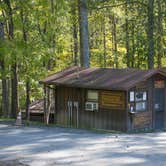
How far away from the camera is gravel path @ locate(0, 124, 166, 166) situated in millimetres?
12086

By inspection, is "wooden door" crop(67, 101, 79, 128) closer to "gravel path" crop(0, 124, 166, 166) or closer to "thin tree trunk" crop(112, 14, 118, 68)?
"gravel path" crop(0, 124, 166, 166)

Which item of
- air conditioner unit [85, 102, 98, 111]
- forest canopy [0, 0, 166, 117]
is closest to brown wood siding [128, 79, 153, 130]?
air conditioner unit [85, 102, 98, 111]

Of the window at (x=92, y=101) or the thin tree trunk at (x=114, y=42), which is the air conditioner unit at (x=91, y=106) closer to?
the window at (x=92, y=101)

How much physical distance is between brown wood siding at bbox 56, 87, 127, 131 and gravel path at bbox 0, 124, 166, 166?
2536 mm

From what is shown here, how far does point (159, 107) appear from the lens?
72.7ft

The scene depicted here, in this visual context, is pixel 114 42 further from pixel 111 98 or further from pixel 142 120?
pixel 111 98

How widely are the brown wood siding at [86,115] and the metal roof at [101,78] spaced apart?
1.59 feet

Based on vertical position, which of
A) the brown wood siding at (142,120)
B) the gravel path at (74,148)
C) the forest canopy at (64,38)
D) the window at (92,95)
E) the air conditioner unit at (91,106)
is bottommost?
the gravel path at (74,148)

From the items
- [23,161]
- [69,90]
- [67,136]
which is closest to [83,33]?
[69,90]

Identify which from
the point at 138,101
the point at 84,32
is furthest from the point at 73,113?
the point at 84,32

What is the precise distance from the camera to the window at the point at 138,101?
20.3 metres

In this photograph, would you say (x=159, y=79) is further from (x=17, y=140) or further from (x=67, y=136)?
(x=17, y=140)

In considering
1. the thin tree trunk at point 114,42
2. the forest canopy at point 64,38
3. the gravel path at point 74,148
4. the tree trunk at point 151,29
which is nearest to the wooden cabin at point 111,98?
the forest canopy at point 64,38

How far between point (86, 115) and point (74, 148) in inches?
302
